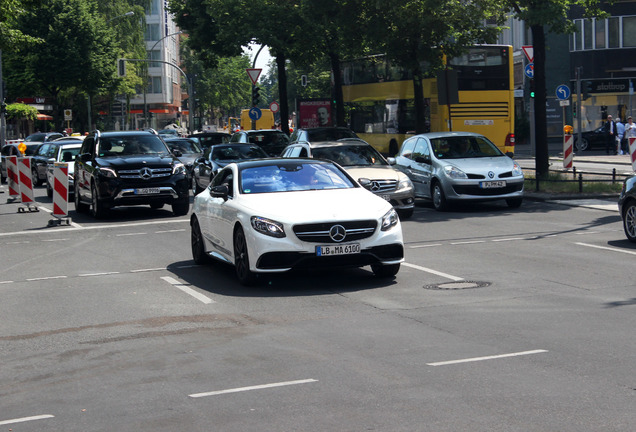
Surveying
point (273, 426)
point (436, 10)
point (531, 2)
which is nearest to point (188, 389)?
point (273, 426)

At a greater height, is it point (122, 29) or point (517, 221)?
point (122, 29)

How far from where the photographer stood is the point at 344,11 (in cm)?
3206

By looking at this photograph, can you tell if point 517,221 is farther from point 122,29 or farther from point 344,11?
point 122,29

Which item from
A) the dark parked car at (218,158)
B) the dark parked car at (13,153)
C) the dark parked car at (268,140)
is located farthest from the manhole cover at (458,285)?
the dark parked car at (13,153)

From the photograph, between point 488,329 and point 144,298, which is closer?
point 488,329

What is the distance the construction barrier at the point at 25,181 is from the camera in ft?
76.1

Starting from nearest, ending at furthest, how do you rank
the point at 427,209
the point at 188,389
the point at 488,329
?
the point at 188,389 → the point at 488,329 → the point at 427,209

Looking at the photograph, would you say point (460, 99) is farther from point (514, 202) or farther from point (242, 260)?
point (242, 260)

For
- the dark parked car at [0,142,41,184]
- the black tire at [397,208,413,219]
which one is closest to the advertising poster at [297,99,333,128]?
the dark parked car at [0,142,41,184]

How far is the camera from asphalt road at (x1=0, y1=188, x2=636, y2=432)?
602 cm

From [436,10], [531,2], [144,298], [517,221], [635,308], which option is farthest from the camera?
[436,10]

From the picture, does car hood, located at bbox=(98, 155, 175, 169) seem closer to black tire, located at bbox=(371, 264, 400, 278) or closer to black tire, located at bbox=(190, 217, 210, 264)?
black tire, located at bbox=(190, 217, 210, 264)

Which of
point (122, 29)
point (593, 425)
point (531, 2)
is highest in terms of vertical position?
point (122, 29)

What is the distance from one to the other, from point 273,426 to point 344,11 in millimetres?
27433
